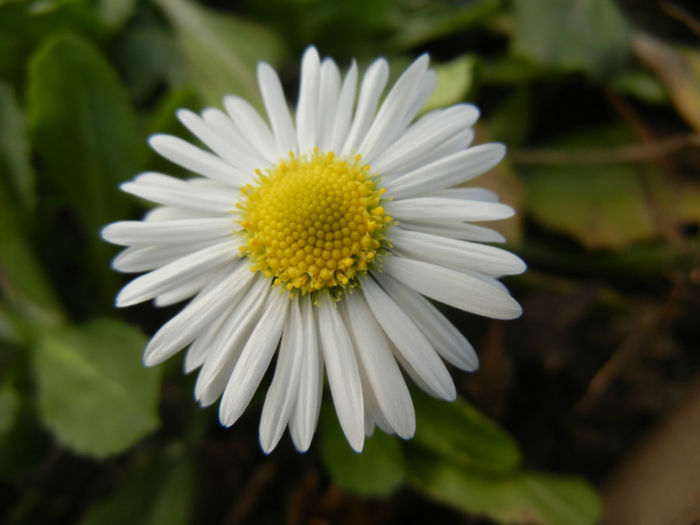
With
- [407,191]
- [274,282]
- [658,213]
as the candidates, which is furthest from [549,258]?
[274,282]

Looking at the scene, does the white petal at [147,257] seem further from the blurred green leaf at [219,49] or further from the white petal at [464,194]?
the blurred green leaf at [219,49]

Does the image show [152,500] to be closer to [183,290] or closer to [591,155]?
[183,290]

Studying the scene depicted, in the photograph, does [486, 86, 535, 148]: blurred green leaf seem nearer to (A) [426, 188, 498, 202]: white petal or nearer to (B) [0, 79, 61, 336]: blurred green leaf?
(A) [426, 188, 498, 202]: white petal

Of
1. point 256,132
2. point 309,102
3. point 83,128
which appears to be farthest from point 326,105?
point 83,128

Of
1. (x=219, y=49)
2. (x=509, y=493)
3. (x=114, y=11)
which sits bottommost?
(x=509, y=493)

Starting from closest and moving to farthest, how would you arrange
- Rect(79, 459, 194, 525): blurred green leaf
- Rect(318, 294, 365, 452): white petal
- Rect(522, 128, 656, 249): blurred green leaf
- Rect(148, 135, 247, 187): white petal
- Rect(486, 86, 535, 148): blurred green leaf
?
1. Rect(318, 294, 365, 452): white petal
2. Rect(148, 135, 247, 187): white petal
3. Rect(79, 459, 194, 525): blurred green leaf
4. Rect(522, 128, 656, 249): blurred green leaf
5. Rect(486, 86, 535, 148): blurred green leaf

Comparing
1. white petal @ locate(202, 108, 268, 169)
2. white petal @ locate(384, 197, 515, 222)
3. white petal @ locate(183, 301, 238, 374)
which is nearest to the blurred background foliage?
white petal @ locate(202, 108, 268, 169)
